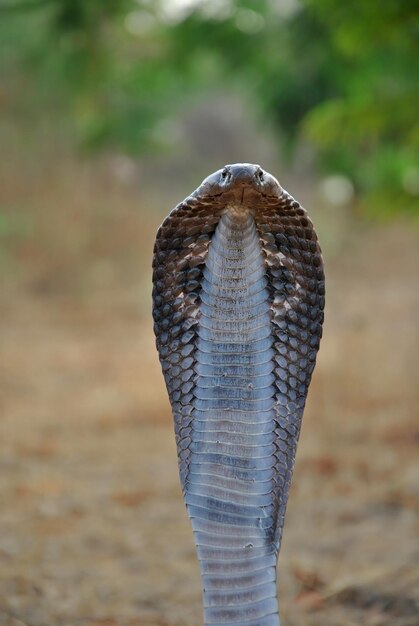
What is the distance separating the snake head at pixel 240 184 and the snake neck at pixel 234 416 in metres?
0.09

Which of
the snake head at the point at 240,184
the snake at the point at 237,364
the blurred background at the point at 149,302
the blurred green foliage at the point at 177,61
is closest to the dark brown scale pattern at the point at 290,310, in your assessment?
the snake at the point at 237,364

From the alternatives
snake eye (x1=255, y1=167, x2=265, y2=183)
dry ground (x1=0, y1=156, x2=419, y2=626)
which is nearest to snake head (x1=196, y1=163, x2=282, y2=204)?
snake eye (x1=255, y1=167, x2=265, y2=183)

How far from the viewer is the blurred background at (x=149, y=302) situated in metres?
4.49

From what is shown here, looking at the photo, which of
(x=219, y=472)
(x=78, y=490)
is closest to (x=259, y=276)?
(x=219, y=472)

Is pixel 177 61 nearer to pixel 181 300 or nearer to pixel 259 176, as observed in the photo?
pixel 181 300

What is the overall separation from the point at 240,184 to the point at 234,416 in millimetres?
578

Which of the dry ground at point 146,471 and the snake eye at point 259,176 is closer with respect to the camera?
the snake eye at point 259,176

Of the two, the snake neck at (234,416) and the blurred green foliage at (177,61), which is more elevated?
the blurred green foliage at (177,61)

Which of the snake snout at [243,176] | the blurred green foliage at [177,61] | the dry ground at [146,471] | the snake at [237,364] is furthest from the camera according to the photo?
the blurred green foliage at [177,61]

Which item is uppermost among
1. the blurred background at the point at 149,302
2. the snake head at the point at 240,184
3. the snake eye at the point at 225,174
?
the blurred background at the point at 149,302

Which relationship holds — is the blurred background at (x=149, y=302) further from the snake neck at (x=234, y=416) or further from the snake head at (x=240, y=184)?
the snake head at (x=240, y=184)

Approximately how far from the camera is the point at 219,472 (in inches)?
95.3

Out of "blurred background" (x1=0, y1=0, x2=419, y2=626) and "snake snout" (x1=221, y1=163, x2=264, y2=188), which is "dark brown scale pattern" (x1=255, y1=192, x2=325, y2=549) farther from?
"blurred background" (x1=0, y1=0, x2=419, y2=626)

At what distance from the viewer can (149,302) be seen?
16062 millimetres
